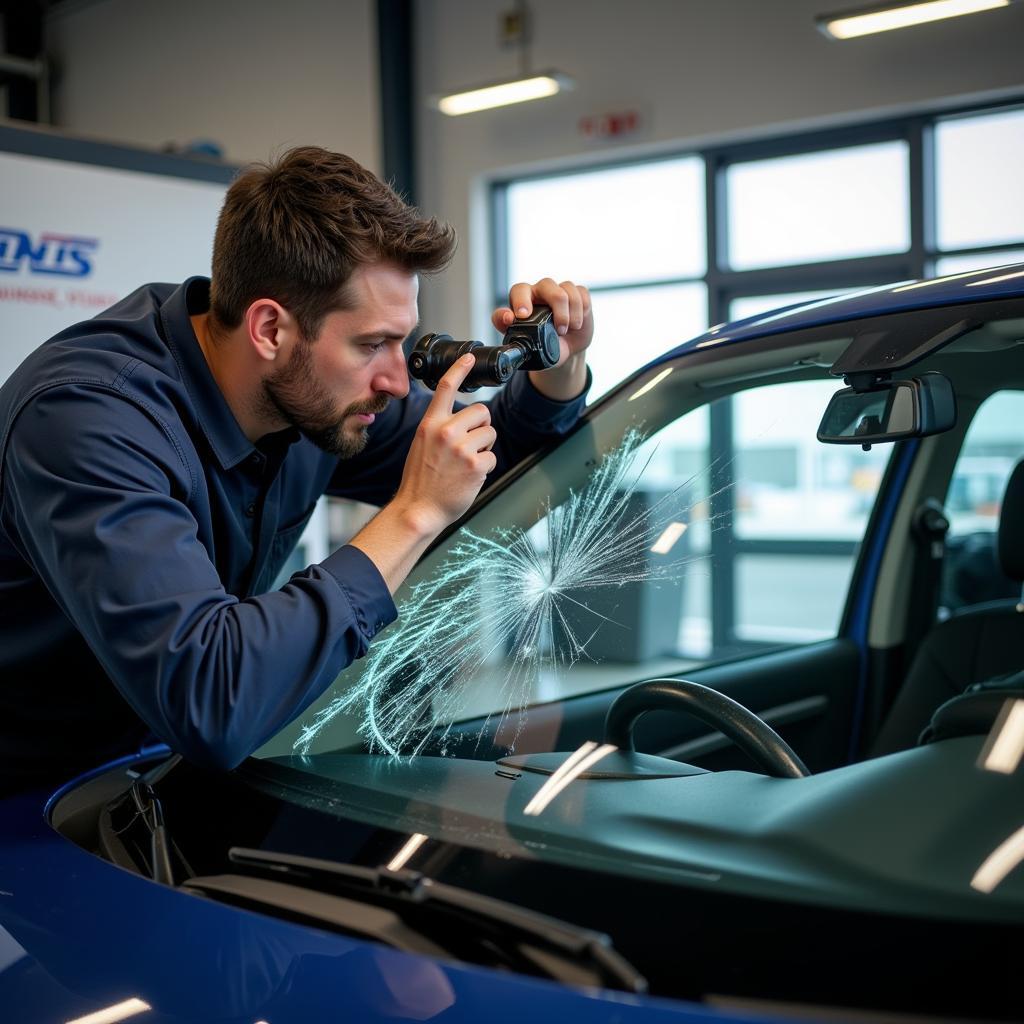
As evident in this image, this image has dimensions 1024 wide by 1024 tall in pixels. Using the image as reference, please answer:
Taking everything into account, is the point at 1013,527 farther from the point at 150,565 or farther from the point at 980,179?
the point at 980,179

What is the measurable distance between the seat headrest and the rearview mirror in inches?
29.1

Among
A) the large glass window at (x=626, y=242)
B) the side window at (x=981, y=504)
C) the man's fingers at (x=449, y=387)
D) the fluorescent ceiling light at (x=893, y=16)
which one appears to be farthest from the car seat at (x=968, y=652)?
the large glass window at (x=626, y=242)

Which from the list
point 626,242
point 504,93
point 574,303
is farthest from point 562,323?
point 626,242

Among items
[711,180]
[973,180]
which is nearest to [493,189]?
[711,180]

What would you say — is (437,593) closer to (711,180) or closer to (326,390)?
(326,390)

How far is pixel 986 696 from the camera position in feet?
3.97

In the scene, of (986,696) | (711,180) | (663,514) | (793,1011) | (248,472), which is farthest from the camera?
(711,180)

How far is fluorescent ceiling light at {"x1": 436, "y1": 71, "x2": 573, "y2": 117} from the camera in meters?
6.64

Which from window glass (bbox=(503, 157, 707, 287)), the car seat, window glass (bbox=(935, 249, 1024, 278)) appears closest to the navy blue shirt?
the car seat

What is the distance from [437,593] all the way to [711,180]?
5858mm

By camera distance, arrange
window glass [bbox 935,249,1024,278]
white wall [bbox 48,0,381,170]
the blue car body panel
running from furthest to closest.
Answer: white wall [bbox 48,0,381,170], window glass [bbox 935,249,1024,278], the blue car body panel

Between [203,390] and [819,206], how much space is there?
5.73 m

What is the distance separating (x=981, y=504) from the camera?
5180mm

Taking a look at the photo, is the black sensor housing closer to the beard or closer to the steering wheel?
the beard
